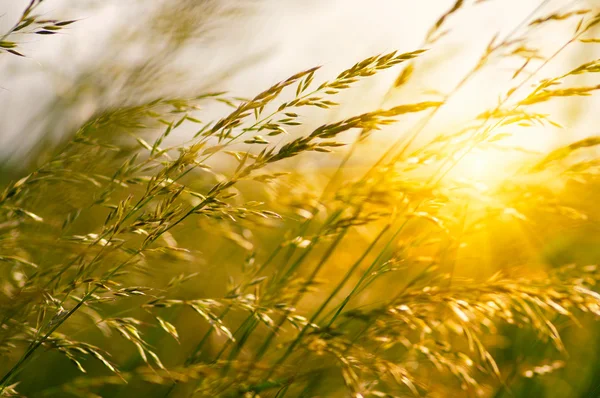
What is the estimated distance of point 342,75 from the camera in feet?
4.40

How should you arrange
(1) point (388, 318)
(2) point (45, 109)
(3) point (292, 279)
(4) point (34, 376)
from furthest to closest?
(2) point (45, 109) → (4) point (34, 376) → (3) point (292, 279) → (1) point (388, 318)

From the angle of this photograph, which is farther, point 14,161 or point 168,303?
point 14,161

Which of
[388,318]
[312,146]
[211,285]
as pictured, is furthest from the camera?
[211,285]

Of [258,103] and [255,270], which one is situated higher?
[258,103]

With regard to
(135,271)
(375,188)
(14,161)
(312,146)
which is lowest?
(135,271)

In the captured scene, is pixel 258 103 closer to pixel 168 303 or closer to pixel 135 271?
pixel 168 303

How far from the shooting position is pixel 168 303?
4.34ft

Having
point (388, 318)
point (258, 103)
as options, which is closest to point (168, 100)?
point (258, 103)

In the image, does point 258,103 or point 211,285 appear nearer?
point 258,103

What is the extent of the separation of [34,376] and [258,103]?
161 cm

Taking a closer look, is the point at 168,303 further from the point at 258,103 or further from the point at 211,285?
the point at 211,285

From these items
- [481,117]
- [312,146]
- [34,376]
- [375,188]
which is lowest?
[34,376]

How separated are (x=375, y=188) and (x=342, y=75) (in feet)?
1.16

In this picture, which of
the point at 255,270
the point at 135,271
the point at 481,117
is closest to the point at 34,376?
the point at 135,271
